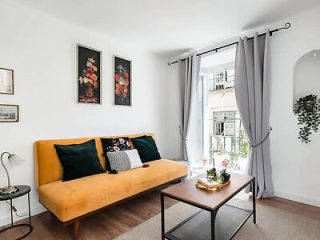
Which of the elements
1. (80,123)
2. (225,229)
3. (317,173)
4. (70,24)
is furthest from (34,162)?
(317,173)

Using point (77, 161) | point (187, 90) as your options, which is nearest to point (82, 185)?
point (77, 161)

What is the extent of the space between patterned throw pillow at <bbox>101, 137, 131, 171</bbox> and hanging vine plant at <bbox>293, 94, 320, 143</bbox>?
2.43 m

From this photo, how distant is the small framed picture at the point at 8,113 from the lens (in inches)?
81.6

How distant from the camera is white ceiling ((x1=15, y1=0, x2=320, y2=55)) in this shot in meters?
2.18

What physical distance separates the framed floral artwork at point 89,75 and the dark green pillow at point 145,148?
900mm

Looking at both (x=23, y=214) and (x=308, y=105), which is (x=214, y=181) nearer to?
(x=308, y=105)

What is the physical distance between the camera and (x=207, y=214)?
2.19m

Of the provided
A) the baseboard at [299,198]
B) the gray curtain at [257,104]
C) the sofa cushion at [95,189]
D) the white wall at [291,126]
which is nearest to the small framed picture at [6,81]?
the sofa cushion at [95,189]

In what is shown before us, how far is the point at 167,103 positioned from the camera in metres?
4.12

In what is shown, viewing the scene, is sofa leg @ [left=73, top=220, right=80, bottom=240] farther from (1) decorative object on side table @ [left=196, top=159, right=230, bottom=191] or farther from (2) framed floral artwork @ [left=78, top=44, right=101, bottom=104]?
(2) framed floral artwork @ [left=78, top=44, right=101, bottom=104]

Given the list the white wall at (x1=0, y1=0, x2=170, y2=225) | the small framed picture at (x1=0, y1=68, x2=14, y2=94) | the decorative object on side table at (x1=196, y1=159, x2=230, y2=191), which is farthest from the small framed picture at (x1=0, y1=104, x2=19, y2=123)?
the decorative object on side table at (x1=196, y1=159, x2=230, y2=191)

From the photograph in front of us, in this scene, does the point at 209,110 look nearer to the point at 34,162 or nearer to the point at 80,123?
the point at 80,123

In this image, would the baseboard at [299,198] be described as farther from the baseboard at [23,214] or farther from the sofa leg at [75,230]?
the baseboard at [23,214]

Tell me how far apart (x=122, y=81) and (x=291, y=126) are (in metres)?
2.66
